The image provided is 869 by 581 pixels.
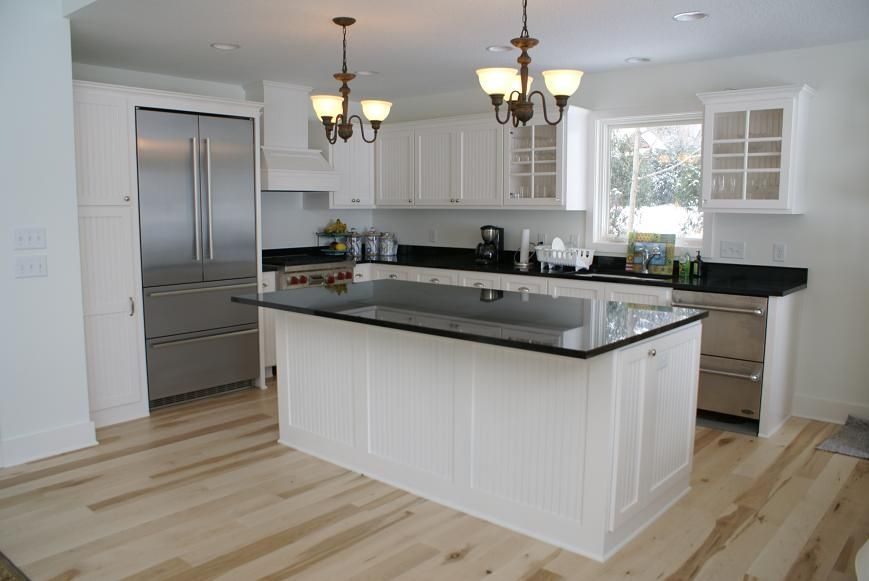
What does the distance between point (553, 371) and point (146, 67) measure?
3.96 meters

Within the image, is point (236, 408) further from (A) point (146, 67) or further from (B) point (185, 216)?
(A) point (146, 67)

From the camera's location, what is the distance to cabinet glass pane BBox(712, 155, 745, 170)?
4586 mm

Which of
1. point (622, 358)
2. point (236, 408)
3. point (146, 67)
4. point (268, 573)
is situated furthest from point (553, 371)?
point (146, 67)

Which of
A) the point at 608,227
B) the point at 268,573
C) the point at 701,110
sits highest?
the point at 701,110

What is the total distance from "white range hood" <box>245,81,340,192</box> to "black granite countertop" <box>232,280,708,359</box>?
1900 mm

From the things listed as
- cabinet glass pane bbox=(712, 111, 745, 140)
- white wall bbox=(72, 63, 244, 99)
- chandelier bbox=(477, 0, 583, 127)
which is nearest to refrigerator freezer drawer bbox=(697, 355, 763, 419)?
cabinet glass pane bbox=(712, 111, 745, 140)

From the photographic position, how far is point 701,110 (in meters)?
4.98

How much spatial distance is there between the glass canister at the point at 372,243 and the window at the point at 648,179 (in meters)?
2.16

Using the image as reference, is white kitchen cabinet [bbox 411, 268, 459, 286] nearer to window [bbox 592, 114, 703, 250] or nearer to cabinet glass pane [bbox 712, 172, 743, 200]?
window [bbox 592, 114, 703, 250]

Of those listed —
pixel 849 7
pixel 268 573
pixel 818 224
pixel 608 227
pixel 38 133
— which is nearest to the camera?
pixel 268 573

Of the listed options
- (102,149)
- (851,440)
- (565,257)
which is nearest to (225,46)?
(102,149)

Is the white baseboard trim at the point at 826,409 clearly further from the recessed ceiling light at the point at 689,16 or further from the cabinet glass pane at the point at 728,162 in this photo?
the recessed ceiling light at the point at 689,16

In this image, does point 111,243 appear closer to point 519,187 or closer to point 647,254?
point 519,187

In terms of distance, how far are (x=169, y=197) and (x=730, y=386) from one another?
380 cm
